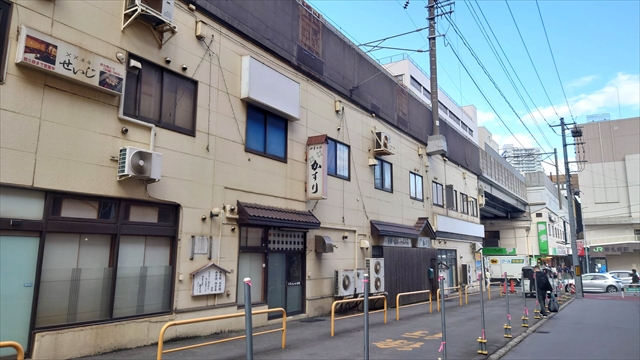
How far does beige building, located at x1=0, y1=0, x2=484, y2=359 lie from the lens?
7.27 metres

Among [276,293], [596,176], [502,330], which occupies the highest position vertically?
[596,176]

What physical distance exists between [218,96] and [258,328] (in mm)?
6127

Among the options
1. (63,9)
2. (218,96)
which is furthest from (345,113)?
(63,9)

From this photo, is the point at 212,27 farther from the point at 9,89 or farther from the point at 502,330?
the point at 502,330

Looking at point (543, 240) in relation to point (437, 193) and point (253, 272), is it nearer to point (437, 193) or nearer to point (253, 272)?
point (437, 193)

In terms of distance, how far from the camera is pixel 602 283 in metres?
31.0

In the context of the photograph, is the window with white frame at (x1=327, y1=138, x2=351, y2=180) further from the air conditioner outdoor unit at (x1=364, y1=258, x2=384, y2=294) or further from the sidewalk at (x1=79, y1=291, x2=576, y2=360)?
the sidewalk at (x1=79, y1=291, x2=576, y2=360)

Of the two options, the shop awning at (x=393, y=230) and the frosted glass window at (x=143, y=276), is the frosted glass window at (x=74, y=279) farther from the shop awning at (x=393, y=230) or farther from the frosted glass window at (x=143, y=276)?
the shop awning at (x=393, y=230)

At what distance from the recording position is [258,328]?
11258mm

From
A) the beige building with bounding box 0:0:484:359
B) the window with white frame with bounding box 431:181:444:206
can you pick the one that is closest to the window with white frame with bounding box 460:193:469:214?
the window with white frame with bounding box 431:181:444:206

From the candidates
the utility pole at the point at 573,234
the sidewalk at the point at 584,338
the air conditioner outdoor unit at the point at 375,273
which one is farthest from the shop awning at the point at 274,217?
the utility pole at the point at 573,234

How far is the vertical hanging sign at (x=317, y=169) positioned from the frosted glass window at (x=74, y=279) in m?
6.44

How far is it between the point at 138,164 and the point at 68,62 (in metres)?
2.16

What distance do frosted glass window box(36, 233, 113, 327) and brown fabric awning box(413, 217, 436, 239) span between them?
14948 millimetres
